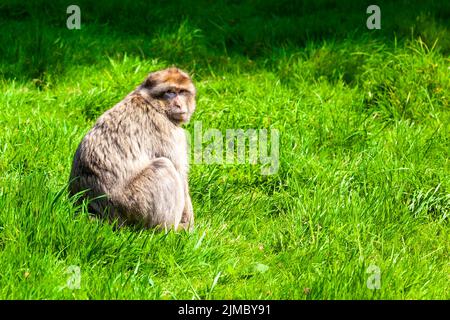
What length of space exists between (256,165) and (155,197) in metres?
1.33

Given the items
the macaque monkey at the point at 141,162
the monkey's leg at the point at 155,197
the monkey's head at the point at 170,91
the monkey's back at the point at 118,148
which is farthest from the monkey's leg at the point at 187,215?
the monkey's head at the point at 170,91

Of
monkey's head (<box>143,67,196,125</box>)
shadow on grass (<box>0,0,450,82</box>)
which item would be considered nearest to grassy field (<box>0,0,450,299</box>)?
shadow on grass (<box>0,0,450,82</box>)

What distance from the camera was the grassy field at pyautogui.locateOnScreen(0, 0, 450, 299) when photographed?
4.15 metres

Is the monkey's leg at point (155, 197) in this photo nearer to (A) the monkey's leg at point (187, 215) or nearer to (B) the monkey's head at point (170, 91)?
(A) the monkey's leg at point (187, 215)

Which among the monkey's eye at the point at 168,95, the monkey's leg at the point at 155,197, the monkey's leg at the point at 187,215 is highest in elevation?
the monkey's eye at the point at 168,95

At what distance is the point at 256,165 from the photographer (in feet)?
19.0

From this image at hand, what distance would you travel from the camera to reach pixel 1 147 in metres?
5.68

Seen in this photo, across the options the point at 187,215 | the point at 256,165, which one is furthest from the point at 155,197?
the point at 256,165

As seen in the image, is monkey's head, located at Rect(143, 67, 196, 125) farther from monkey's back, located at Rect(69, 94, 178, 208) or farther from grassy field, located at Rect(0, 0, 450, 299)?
grassy field, located at Rect(0, 0, 450, 299)

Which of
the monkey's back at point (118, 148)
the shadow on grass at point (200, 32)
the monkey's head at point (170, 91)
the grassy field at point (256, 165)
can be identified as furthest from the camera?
the shadow on grass at point (200, 32)

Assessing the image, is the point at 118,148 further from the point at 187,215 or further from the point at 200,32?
the point at 200,32

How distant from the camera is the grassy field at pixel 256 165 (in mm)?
4152

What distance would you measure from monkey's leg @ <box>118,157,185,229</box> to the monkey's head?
16.1 inches
